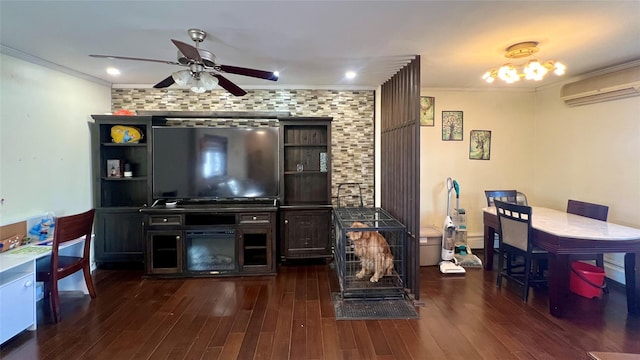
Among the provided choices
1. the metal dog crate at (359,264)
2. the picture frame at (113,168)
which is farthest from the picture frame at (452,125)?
the picture frame at (113,168)

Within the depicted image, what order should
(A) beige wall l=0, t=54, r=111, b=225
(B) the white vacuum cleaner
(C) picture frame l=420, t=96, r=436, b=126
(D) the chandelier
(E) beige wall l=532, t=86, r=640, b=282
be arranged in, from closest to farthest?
(D) the chandelier < (A) beige wall l=0, t=54, r=111, b=225 < (E) beige wall l=532, t=86, r=640, b=282 < (B) the white vacuum cleaner < (C) picture frame l=420, t=96, r=436, b=126

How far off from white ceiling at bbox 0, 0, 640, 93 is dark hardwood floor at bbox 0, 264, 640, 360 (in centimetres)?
247

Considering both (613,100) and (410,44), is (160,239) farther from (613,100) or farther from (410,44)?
(613,100)

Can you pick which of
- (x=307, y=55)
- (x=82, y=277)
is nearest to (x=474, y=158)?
(x=307, y=55)

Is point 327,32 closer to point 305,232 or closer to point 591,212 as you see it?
point 305,232

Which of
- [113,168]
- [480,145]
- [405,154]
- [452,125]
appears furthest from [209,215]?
[480,145]

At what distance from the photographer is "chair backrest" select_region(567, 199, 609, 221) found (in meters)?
3.24

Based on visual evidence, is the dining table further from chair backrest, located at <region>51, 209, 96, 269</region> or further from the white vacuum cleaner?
chair backrest, located at <region>51, 209, 96, 269</region>

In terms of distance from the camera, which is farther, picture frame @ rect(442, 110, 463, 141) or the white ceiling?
picture frame @ rect(442, 110, 463, 141)

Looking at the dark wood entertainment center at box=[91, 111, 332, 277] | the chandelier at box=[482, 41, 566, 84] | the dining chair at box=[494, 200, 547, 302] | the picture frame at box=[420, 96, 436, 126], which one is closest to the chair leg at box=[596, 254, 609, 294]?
the dining chair at box=[494, 200, 547, 302]

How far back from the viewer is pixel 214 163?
12.9ft

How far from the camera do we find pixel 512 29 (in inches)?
94.3

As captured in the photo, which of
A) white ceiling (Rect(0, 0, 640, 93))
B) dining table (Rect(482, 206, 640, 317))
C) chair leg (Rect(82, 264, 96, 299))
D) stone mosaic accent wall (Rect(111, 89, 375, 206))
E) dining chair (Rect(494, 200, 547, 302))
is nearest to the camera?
white ceiling (Rect(0, 0, 640, 93))

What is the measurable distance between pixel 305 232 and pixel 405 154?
1.65 metres
